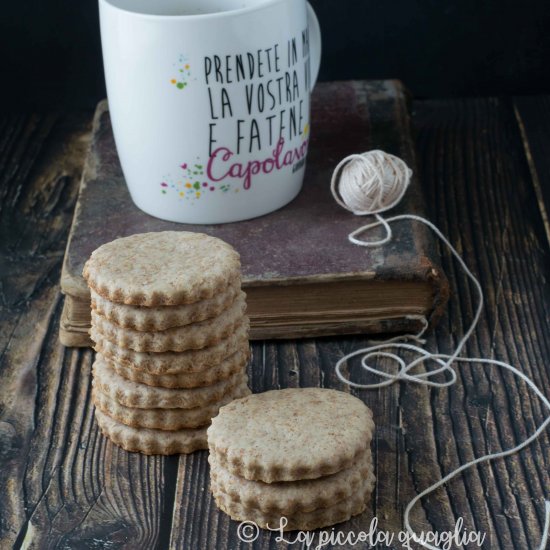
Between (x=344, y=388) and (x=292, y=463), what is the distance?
0.84ft

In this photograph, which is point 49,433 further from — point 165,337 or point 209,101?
point 209,101

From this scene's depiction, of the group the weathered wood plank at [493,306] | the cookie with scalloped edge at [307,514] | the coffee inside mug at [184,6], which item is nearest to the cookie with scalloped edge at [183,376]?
the cookie with scalloped edge at [307,514]

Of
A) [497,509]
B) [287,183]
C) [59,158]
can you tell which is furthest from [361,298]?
[59,158]

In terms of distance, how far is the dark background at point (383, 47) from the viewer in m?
1.82

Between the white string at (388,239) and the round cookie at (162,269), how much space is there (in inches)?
9.1

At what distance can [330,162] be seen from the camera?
1.52 metres

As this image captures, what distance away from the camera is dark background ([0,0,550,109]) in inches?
71.8

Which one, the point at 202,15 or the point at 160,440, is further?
the point at 202,15

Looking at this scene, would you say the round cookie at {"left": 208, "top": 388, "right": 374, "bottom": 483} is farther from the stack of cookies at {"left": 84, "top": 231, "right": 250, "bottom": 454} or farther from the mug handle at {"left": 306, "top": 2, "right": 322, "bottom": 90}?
the mug handle at {"left": 306, "top": 2, "right": 322, "bottom": 90}

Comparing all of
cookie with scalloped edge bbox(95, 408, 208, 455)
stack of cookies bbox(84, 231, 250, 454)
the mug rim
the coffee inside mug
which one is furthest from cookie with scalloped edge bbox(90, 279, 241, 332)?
the coffee inside mug

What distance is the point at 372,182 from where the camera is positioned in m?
1.35

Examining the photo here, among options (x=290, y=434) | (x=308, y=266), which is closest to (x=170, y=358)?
(x=290, y=434)

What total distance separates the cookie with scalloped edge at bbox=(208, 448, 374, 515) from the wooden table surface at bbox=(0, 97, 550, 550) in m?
0.04

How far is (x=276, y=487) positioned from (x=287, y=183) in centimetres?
51
